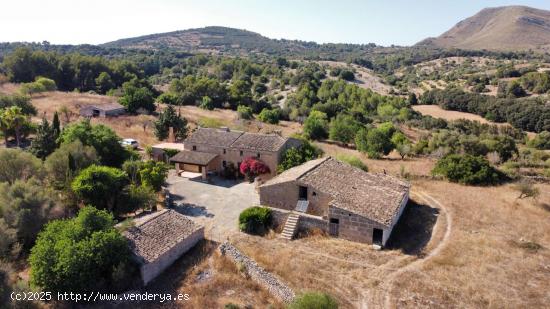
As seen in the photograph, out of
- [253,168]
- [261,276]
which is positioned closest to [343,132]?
[253,168]

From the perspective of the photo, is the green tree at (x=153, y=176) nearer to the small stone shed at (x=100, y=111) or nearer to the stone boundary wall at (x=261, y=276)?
the stone boundary wall at (x=261, y=276)

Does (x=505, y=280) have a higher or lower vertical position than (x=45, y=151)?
lower

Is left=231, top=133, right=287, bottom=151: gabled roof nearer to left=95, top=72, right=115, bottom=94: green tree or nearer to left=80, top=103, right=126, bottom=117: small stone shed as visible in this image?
left=80, top=103, right=126, bottom=117: small stone shed

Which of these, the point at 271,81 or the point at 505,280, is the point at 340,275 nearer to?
the point at 505,280

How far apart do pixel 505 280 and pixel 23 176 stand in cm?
3468

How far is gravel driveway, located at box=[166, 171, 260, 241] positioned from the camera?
97.5 ft

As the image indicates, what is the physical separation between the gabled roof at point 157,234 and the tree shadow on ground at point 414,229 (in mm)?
13309

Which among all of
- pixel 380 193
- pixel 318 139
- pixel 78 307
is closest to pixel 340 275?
pixel 380 193

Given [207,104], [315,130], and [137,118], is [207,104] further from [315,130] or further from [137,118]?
[315,130]

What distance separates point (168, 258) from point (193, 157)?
18.0 meters

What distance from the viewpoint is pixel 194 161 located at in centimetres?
4006

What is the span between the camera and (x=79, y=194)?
96.7ft

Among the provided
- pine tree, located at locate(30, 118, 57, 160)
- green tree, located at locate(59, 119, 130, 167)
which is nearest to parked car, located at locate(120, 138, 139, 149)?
green tree, located at locate(59, 119, 130, 167)

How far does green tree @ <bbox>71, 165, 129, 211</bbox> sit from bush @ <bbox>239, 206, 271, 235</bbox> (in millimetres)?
9642
